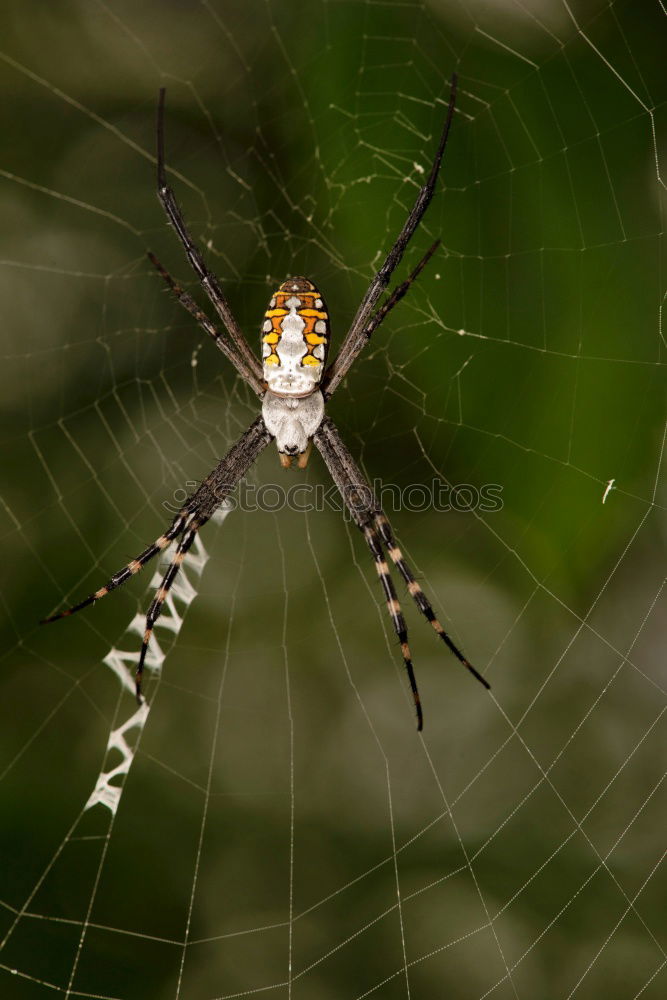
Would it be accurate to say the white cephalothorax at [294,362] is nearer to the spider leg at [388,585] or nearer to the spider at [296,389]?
the spider at [296,389]

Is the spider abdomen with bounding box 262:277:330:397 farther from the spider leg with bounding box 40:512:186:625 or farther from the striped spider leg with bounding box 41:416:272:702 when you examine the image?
the spider leg with bounding box 40:512:186:625

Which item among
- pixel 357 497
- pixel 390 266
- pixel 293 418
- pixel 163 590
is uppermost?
pixel 390 266

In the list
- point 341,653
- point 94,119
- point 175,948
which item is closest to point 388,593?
point 341,653

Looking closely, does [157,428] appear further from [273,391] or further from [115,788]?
[115,788]

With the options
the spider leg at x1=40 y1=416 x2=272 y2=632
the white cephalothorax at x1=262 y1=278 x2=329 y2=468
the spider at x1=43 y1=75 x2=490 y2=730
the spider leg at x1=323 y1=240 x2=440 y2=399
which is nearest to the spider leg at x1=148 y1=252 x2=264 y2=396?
the spider at x1=43 y1=75 x2=490 y2=730

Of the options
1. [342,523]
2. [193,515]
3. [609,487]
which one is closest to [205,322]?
[193,515]

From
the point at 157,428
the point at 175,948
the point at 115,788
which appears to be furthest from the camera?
the point at 157,428

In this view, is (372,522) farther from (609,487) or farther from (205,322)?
(609,487)
